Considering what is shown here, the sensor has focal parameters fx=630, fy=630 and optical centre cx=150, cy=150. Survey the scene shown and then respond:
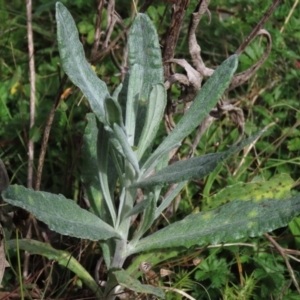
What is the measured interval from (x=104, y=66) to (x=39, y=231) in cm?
83

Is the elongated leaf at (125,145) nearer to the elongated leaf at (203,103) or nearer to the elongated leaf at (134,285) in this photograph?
the elongated leaf at (203,103)

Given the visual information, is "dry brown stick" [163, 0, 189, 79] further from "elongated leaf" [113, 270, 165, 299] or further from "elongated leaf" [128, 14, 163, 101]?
"elongated leaf" [113, 270, 165, 299]

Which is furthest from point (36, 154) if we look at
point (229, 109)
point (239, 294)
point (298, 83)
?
point (298, 83)

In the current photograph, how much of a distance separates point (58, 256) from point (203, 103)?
0.54m

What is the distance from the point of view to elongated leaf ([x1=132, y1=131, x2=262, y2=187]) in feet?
4.06

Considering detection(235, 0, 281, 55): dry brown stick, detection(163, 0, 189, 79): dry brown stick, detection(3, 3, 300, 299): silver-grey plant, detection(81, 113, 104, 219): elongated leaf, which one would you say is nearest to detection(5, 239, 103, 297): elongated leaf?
detection(3, 3, 300, 299): silver-grey plant

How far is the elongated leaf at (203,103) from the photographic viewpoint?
1449 mm

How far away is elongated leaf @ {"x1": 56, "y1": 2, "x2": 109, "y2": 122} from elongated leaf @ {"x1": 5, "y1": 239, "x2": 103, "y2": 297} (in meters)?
0.40

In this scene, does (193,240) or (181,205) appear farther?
(181,205)

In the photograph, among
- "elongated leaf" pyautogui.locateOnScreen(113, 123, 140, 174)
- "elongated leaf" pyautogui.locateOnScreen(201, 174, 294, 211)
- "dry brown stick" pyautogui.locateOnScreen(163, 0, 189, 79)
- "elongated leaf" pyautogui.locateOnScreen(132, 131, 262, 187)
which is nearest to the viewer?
"elongated leaf" pyautogui.locateOnScreen(132, 131, 262, 187)

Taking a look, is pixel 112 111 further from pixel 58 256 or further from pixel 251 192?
pixel 251 192

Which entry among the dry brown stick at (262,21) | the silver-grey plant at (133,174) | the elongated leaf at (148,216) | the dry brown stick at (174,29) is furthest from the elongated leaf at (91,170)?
the dry brown stick at (262,21)

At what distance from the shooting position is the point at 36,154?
2121 millimetres

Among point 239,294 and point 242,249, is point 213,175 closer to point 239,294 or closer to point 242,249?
point 242,249
